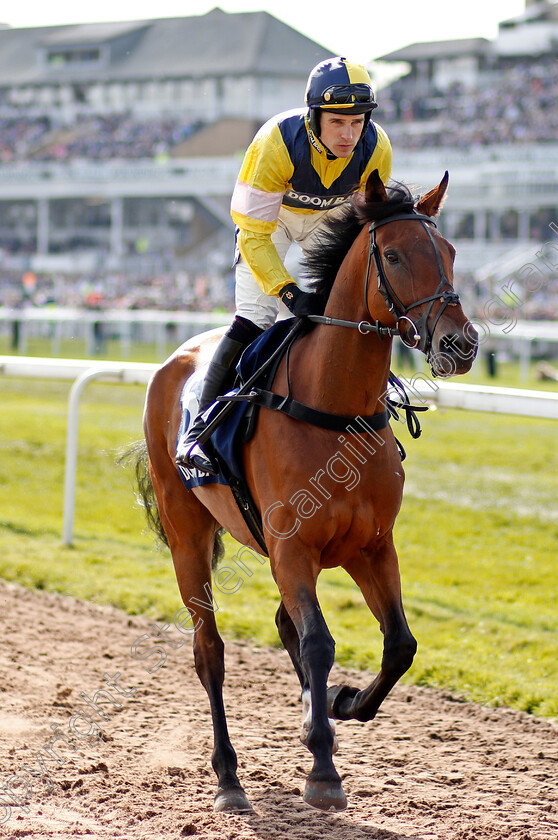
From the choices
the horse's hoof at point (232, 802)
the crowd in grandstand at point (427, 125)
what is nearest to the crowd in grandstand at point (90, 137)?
the crowd in grandstand at point (427, 125)

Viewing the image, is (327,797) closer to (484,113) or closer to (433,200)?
(433,200)

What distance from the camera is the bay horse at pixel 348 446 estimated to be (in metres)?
2.82

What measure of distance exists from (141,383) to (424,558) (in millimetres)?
2237

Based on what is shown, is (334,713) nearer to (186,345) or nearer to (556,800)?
(556,800)

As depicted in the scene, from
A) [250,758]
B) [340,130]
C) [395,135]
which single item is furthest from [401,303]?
[395,135]

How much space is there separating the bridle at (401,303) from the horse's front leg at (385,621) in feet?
2.32

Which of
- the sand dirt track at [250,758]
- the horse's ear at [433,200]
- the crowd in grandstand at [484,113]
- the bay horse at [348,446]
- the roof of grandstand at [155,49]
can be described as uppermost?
the roof of grandstand at [155,49]

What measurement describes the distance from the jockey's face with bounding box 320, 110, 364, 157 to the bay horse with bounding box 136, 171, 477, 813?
24 cm

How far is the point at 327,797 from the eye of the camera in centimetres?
282

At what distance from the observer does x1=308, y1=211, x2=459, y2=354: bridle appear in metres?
2.69

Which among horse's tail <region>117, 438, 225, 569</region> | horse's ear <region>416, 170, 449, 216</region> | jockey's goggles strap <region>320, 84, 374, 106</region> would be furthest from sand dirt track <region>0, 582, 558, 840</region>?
jockey's goggles strap <region>320, 84, 374, 106</region>

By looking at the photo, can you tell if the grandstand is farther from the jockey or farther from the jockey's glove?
the jockey's glove

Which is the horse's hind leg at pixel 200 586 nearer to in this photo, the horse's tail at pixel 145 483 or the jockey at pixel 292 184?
the horse's tail at pixel 145 483

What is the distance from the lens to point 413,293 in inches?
109
